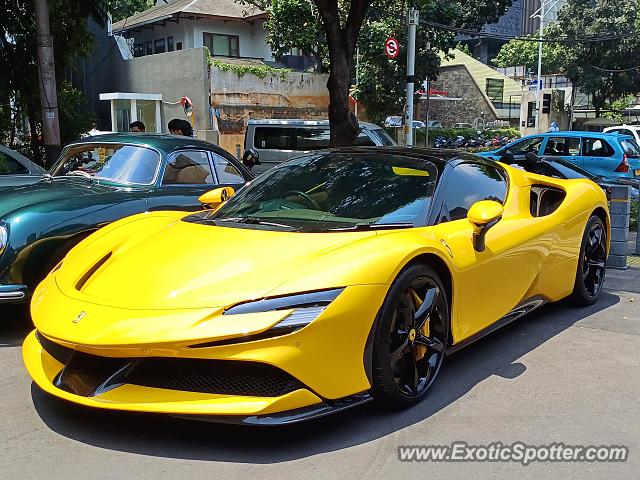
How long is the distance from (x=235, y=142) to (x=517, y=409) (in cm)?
2198

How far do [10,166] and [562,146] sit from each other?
11145mm

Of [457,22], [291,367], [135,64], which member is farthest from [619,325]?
[135,64]

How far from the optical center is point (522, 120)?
39.3 m

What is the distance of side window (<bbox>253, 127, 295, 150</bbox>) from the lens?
16.1 meters

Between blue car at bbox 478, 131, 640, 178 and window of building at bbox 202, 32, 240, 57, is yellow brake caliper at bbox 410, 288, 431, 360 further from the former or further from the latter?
window of building at bbox 202, 32, 240, 57

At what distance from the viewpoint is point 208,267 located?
319 cm

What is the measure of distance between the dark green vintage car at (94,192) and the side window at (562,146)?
31.4 feet

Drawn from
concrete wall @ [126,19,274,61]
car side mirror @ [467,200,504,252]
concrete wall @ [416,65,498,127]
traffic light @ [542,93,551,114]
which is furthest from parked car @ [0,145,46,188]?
concrete wall @ [416,65,498,127]

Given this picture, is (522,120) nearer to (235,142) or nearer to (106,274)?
(235,142)

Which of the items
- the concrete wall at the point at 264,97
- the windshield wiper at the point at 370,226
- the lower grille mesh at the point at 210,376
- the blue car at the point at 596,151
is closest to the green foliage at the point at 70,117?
the blue car at the point at 596,151

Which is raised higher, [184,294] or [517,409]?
[184,294]

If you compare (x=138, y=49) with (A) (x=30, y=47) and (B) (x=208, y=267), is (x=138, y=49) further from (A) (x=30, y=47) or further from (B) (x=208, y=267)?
(B) (x=208, y=267)

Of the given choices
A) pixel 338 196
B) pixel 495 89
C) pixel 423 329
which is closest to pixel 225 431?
pixel 423 329

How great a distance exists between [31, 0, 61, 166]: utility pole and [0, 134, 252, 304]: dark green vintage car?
10.3 feet
